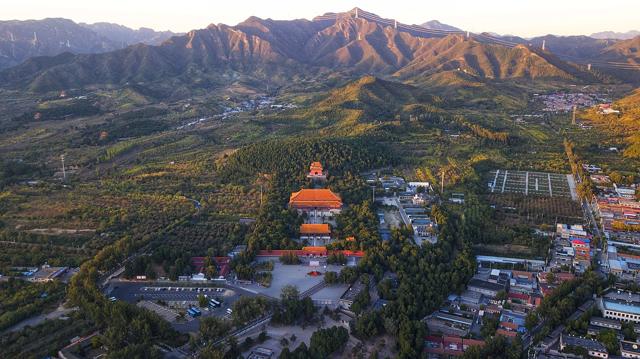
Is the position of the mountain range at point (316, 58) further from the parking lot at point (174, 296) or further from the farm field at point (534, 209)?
the parking lot at point (174, 296)

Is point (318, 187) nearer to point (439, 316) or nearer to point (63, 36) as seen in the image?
point (439, 316)

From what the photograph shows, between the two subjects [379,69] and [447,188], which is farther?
[379,69]

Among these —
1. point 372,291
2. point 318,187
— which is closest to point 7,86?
point 318,187

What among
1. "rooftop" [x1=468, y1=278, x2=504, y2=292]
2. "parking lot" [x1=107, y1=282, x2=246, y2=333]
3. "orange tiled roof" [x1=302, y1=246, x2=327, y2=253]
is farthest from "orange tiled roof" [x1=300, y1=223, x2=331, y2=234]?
"rooftop" [x1=468, y1=278, x2=504, y2=292]

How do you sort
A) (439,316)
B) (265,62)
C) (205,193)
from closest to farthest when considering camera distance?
(439,316), (205,193), (265,62)

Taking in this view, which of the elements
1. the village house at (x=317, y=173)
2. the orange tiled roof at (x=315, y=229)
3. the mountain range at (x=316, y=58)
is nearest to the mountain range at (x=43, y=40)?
the mountain range at (x=316, y=58)

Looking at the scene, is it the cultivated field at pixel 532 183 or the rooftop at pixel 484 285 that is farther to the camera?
the cultivated field at pixel 532 183

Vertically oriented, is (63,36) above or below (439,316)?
above

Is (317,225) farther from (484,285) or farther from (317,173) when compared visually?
(484,285)
